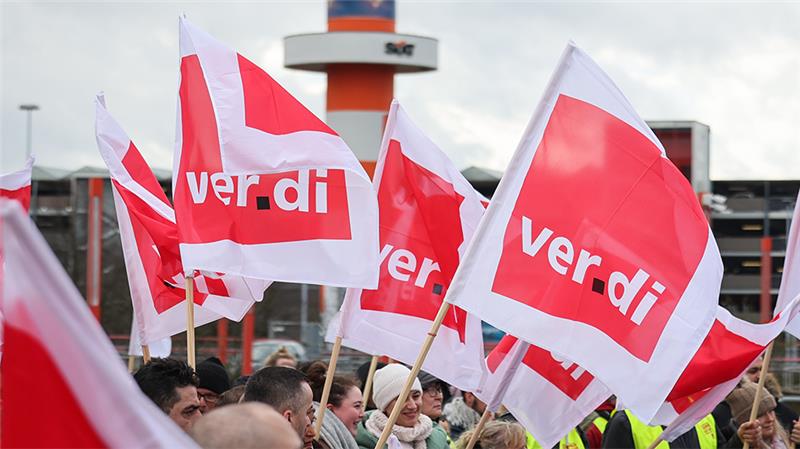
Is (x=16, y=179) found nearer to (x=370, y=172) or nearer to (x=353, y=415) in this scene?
(x=353, y=415)

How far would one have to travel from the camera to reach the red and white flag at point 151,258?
7.65 meters

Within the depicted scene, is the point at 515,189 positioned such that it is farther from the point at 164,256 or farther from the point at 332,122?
the point at 332,122

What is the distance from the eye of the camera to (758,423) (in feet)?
28.0

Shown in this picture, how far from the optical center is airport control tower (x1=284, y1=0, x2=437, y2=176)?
155 feet

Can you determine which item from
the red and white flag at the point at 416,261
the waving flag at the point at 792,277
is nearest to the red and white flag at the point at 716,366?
the waving flag at the point at 792,277

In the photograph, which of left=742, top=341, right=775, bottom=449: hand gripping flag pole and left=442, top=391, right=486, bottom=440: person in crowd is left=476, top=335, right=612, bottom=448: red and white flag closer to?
left=742, top=341, right=775, bottom=449: hand gripping flag pole

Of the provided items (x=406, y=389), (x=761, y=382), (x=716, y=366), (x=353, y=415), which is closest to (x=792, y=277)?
(x=761, y=382)

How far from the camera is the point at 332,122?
47.5 metres

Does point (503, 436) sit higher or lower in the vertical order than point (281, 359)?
higher

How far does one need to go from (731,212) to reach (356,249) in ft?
194

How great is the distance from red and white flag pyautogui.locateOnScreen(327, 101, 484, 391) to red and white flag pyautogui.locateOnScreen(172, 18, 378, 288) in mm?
575

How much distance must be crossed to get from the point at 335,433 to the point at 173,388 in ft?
3.60

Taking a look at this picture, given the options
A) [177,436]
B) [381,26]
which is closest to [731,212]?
[381,26]

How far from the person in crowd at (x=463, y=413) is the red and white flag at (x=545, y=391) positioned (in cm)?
282
